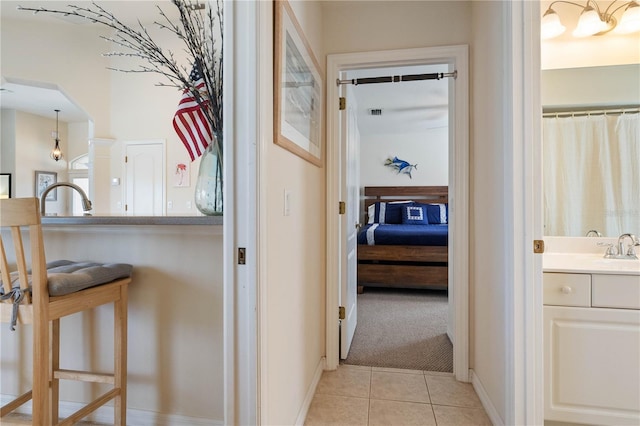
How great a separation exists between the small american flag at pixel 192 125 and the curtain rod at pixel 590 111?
6.38ft

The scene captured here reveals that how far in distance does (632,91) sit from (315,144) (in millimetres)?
1837

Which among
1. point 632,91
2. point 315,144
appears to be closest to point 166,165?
point 315,144

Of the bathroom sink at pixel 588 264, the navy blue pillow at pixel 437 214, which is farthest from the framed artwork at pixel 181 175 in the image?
the bathroom sink at pixel 588 264

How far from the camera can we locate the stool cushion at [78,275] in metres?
1.12

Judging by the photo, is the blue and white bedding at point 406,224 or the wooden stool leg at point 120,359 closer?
the wooden stool leg at point 120,359

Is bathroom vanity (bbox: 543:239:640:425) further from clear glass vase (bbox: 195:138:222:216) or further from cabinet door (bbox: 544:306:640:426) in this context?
clear glass vase (bbox: 195:138:222:216)

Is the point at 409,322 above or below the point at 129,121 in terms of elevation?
below

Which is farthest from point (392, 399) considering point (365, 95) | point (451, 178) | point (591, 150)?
point (365, 95)

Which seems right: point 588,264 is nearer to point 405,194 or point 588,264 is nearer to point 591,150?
point 591,150

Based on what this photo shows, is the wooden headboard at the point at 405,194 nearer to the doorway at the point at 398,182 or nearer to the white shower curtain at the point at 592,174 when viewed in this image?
the doorway at the point at 398,182

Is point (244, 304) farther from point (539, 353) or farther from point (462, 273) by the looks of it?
point (462, 273)

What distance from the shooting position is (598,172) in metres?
1.80

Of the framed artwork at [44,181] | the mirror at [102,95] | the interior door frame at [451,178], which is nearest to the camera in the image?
the interior door frame at [451,178]

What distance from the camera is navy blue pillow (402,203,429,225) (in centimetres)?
488
